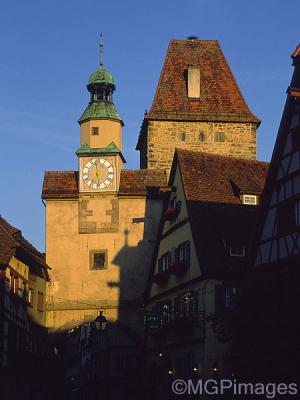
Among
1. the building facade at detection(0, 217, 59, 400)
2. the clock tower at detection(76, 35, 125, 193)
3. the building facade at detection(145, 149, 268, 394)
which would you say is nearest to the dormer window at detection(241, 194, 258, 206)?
the building facade at detection(145, 149, 268, 394)

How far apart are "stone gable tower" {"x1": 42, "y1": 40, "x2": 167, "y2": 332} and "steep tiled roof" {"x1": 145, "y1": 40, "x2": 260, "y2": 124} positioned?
7826 millimetres

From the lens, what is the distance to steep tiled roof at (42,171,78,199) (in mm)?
47031

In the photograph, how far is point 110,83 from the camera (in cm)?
4959

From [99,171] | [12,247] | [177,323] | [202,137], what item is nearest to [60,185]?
[99,171]

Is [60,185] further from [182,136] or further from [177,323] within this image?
[177,323]

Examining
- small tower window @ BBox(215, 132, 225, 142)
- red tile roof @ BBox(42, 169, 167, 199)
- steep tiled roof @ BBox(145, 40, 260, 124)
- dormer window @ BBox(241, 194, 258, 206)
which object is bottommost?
dormer window @ BBox(241, 194, 258, 206)

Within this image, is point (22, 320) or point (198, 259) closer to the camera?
point (198, 259)

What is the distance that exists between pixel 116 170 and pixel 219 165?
7057 mm

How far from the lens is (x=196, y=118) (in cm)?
5459

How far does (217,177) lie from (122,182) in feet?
25.9

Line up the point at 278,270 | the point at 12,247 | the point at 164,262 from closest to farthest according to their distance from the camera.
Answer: the point at 278,270 → the point at 12,247 → the point at 164,262

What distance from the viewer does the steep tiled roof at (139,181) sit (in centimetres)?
4706

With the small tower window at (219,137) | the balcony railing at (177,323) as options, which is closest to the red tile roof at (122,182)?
the small tower window at (219,137)

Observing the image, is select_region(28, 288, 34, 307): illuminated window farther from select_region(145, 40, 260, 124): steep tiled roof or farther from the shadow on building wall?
select_region(145, 40, 260, 124): steep tiled roof
